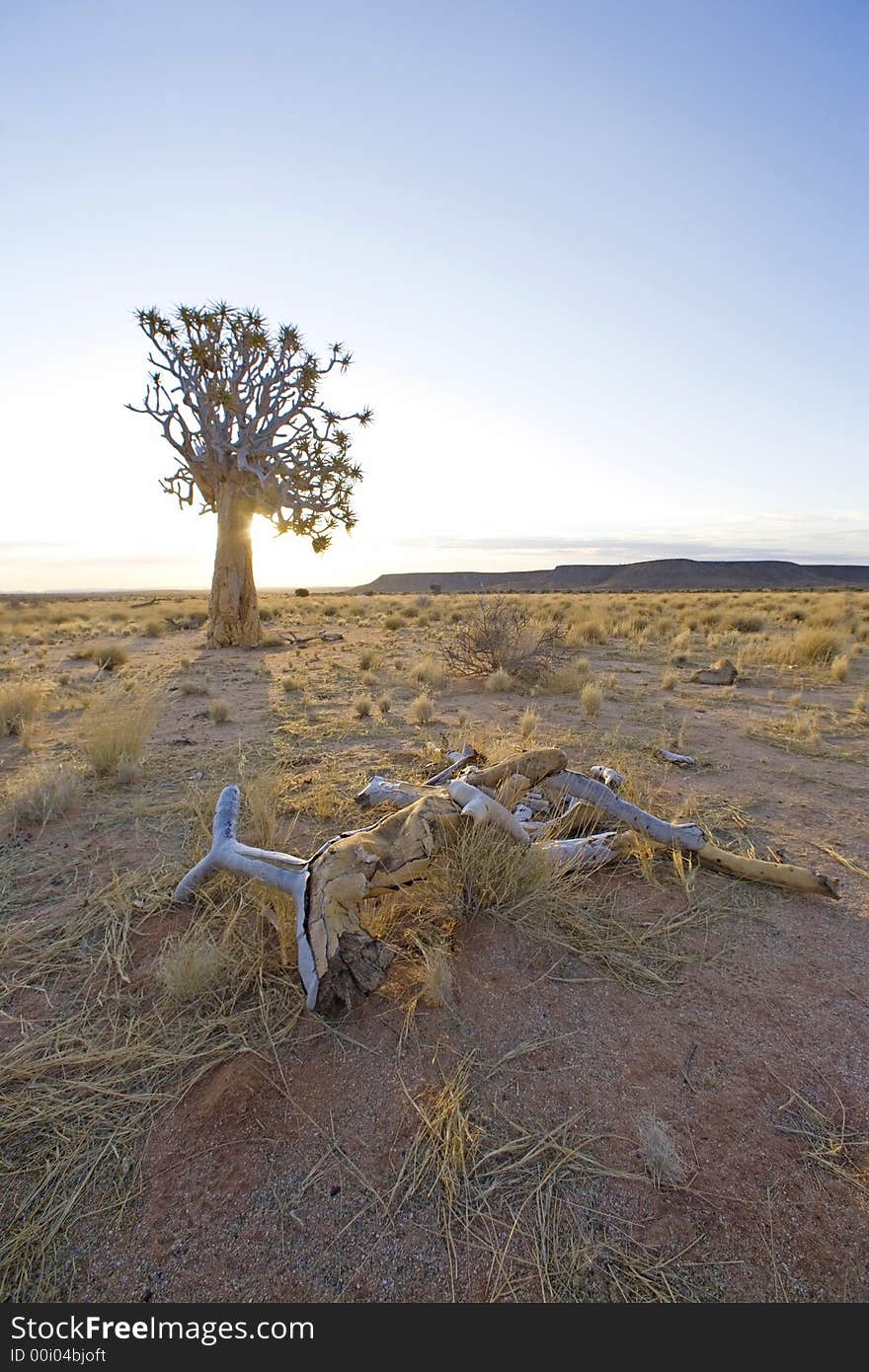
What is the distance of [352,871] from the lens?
2.55m

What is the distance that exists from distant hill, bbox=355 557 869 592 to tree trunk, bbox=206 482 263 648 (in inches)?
2675

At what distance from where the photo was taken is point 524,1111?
6.56ft

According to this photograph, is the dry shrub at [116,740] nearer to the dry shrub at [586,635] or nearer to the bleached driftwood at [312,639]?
the bleached driftwood at [312,639]

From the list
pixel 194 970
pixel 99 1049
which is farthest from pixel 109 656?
pixel 99 1049

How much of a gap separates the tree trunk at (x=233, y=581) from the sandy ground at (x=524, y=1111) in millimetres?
10769

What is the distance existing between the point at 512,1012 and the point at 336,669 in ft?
30.5

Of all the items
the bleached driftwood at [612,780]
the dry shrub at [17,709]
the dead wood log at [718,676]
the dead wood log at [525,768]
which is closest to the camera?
the dead wood log at [525,768]

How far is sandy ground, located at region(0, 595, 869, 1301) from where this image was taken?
159 cm

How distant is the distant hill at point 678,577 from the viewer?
283 feet

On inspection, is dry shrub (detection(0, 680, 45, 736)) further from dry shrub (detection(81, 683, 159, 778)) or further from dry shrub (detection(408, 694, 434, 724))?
dry shrub (detection(408, 694, 434, 724))

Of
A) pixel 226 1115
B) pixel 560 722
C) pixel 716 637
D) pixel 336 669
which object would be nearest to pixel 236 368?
pixel 336 669

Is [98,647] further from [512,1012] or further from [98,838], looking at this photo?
[512,1012]

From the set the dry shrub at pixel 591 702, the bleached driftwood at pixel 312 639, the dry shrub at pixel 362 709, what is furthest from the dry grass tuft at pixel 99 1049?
the bleached driftwood at pixel 312 639

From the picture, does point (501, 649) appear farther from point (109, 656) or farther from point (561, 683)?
point (109, 656)
